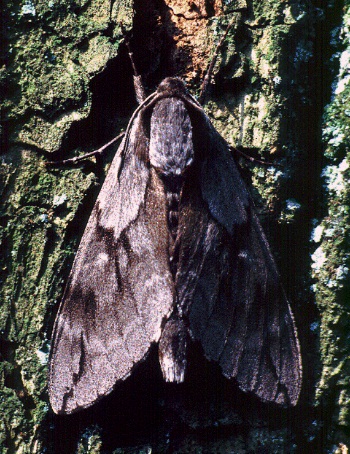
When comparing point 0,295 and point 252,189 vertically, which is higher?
point 252,189

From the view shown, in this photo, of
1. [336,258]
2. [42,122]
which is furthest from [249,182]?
[42,122]

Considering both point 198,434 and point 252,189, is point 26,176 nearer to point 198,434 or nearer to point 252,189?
point 252,189

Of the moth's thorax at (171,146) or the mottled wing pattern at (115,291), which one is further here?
the moth's thorax at (171,146)

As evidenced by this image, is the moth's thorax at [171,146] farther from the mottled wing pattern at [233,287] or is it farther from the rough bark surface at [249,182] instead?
the rough bark surface at [249,182]

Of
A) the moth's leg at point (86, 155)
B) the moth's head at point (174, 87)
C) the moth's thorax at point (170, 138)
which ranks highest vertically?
the moth's head at point (174, 87)

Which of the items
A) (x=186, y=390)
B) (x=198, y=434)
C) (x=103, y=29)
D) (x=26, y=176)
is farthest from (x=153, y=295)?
(x=103, y=29)

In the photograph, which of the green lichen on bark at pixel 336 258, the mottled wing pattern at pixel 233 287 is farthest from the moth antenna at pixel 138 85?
the green lichen on bark at pixel 336 258
